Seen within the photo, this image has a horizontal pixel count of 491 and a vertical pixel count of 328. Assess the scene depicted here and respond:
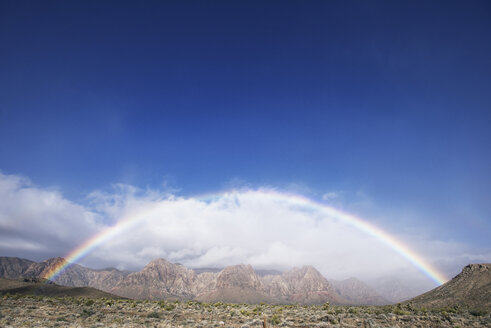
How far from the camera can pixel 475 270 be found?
2285 inches

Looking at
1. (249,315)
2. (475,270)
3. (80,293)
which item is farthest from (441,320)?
(80,293)

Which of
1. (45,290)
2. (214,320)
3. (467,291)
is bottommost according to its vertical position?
(45,290)

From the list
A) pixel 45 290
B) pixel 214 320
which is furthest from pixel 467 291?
pixel 45 290

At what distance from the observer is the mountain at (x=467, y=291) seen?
151ft

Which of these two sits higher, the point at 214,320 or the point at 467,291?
the point at 467,291

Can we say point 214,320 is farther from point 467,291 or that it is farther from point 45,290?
point 45,290

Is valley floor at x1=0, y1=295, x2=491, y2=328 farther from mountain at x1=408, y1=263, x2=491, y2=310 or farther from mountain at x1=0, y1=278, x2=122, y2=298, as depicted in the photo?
mountain at x1=0, y1=278, x2=122, y2=298

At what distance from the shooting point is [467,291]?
168ft

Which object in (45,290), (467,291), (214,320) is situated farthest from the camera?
(45,290)

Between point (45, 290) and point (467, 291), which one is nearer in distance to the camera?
point (467, 291)

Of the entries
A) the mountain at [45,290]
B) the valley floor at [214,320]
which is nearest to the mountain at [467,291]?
the valley floor at [214,320]

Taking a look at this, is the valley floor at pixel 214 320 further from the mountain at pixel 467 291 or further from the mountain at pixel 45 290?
the mountain at pixel 45 290

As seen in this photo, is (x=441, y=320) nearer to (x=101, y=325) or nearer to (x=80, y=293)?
(x=101, y=325)

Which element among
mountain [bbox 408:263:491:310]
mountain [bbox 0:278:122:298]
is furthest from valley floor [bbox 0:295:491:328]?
mountain [bbox 0:278:122:298]
